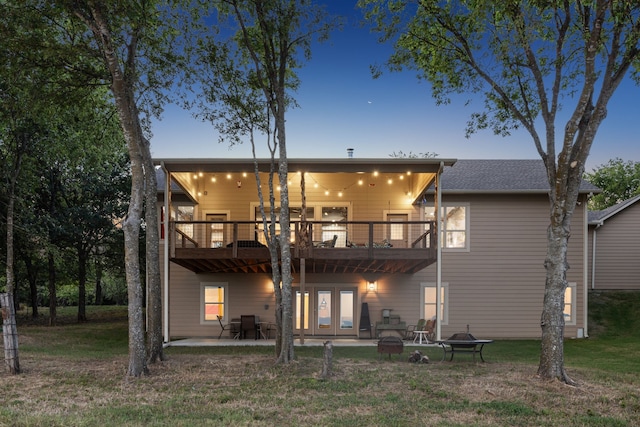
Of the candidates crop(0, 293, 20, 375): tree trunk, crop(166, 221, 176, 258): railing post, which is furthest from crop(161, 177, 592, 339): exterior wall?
crop(0, 293, 20, 375): tree trunk

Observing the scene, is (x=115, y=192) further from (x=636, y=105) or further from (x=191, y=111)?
(x=636, y=105)

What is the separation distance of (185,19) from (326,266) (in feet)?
25.9

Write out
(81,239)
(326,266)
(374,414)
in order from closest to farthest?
(374,414), (326,266), (81,239)

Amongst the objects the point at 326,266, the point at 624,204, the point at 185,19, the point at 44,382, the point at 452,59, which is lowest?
the point at 44,382

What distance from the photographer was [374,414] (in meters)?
6.52

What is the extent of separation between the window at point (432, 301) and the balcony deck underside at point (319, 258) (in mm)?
1565

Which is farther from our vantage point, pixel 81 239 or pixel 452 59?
pixel 81 239

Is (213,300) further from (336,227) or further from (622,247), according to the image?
(622,247)

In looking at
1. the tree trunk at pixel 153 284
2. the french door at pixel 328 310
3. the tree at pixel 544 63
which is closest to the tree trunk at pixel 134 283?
the tree trunk at pixel 153 284

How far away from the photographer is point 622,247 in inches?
741

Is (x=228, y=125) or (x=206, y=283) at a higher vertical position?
(x=228, y=125)

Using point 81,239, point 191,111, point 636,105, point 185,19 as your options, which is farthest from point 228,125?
point 636,105

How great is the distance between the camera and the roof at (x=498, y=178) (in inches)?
607

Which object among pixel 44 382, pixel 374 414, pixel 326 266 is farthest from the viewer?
pixel 326 266
